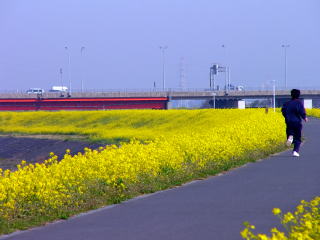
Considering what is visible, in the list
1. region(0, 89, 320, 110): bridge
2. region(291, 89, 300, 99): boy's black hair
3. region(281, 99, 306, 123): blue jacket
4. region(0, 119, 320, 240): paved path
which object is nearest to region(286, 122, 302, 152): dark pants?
region(281, 99, 306, 123): blue jacket

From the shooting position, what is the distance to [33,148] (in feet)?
150

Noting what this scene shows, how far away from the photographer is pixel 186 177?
40.4ft

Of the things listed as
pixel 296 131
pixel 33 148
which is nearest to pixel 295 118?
pixel 296 131

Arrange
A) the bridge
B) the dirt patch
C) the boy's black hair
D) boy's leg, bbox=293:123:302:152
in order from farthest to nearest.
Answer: the bridge
the dirt patch
the boy's black hair
boy's leg, bbox=293:123:302:152

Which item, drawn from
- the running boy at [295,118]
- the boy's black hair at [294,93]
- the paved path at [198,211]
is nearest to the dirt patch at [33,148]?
the running boy at [295,118]

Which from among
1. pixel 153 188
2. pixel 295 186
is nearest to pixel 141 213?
pixel 153 188

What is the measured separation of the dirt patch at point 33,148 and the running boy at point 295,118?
2403 cm

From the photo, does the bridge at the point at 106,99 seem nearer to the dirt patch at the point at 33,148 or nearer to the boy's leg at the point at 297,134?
the dirt patch at the point at 33,148

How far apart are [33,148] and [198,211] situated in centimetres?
A: 3827

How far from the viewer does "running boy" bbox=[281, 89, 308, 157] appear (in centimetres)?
1670

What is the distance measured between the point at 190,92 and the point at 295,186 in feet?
278

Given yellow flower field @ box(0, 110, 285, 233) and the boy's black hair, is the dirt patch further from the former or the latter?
the boy's black hair

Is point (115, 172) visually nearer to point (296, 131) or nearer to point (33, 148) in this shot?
point (296, 131)

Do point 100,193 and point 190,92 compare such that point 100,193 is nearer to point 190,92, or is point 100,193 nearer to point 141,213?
point 141,213
